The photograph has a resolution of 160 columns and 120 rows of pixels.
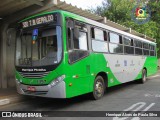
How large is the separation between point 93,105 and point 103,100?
1.00 meters

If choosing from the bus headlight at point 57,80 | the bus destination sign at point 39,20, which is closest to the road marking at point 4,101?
the bus headlight at point 57,80

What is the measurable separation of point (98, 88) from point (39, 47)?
288 cm

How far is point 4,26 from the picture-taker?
11914mm

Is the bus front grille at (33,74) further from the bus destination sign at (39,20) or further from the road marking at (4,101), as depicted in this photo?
the bus destination sign at (39,20)

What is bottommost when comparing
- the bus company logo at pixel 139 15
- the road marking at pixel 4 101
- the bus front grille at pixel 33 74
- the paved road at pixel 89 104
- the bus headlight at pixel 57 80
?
the paved road at pixel 89 104

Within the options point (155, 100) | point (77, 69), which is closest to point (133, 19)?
point (155, 100)

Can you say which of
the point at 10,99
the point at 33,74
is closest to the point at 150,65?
the point at 10,99

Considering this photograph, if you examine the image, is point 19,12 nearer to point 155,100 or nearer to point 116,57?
point 116,57

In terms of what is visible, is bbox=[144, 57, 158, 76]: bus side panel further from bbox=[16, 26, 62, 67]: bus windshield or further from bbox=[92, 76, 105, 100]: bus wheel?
bbox=[16, 26, 62, 67]: bus windshield

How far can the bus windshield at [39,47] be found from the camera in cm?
725

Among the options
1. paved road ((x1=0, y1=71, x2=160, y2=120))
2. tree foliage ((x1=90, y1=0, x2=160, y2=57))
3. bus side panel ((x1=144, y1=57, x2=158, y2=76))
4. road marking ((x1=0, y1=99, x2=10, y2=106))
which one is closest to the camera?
paved road ((x1=0, y1=71, x2=160, y2=120))

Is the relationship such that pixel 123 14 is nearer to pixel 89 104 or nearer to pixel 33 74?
pixel 89 104

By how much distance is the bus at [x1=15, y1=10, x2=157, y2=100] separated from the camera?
23.6 ft

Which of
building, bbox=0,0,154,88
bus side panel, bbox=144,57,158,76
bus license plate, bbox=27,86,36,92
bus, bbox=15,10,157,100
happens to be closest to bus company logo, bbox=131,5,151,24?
bus side panel, bbox=144,57,158,76
